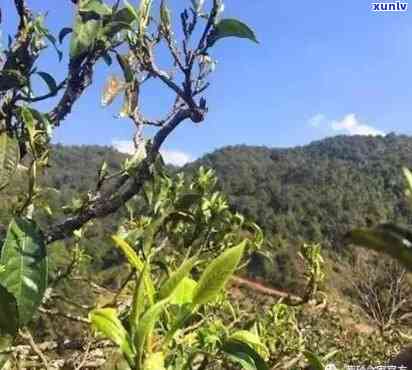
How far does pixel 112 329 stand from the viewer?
67 centimetres

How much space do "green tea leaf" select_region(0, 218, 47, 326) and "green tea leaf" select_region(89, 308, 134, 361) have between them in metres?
0.26

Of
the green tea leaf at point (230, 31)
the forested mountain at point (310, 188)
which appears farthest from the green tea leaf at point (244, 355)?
the forested mountain at point (310, 188)

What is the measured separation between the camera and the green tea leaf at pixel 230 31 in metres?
1.28

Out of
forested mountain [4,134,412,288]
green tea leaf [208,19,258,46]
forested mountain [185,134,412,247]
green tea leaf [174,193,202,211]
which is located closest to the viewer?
green tea leaf [208,19,258,46]

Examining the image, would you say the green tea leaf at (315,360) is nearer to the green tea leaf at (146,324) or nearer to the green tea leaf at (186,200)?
the green tea leaf at (146,324)

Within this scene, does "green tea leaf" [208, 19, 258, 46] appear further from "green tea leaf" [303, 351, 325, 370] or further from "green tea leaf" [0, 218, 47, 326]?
"green tea leaf" [303, 351, 325, 370]

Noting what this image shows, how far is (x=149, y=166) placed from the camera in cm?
139

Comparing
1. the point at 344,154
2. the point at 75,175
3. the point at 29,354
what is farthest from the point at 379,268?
the point at 344,154

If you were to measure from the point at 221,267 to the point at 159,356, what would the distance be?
11 cm

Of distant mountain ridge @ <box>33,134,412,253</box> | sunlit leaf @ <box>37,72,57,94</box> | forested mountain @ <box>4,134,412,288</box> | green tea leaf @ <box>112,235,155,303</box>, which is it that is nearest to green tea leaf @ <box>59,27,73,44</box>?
sunlit leaf @ <box>37,72,57,94</box>

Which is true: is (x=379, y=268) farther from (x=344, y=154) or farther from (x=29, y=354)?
(x=344, y=154)

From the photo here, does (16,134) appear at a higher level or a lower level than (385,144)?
lower

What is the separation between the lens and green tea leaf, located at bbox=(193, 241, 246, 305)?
0.67m

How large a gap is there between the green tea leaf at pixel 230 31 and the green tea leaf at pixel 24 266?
1.73 feet
